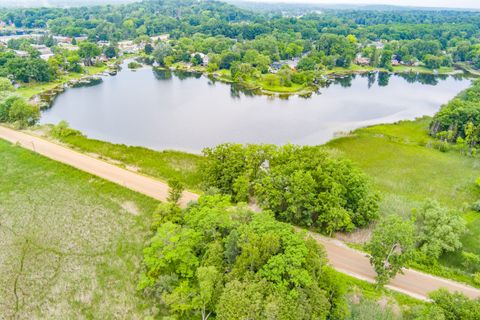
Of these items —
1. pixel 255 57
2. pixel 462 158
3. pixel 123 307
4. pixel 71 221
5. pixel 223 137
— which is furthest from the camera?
pixel 255 57

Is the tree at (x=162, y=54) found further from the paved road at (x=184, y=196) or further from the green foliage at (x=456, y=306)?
the green foliage at (x=456, y=306)

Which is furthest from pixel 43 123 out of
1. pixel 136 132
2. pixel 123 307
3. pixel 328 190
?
pixel 328 190

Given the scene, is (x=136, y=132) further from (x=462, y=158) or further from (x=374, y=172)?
(x=462, y=158)

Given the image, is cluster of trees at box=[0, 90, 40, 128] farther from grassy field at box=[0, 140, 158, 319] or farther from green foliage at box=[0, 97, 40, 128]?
grassy field at box=[0, 140, 158, 319]

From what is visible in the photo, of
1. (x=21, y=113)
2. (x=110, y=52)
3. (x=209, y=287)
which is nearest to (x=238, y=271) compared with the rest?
(x=209, y=287)

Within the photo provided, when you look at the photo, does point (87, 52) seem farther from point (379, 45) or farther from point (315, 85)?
point (379, 45)

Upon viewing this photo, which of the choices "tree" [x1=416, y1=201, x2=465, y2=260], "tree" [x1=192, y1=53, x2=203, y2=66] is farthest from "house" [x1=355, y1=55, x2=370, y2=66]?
"tree" [x1=416, y1=201, x2=465, y2=260]
